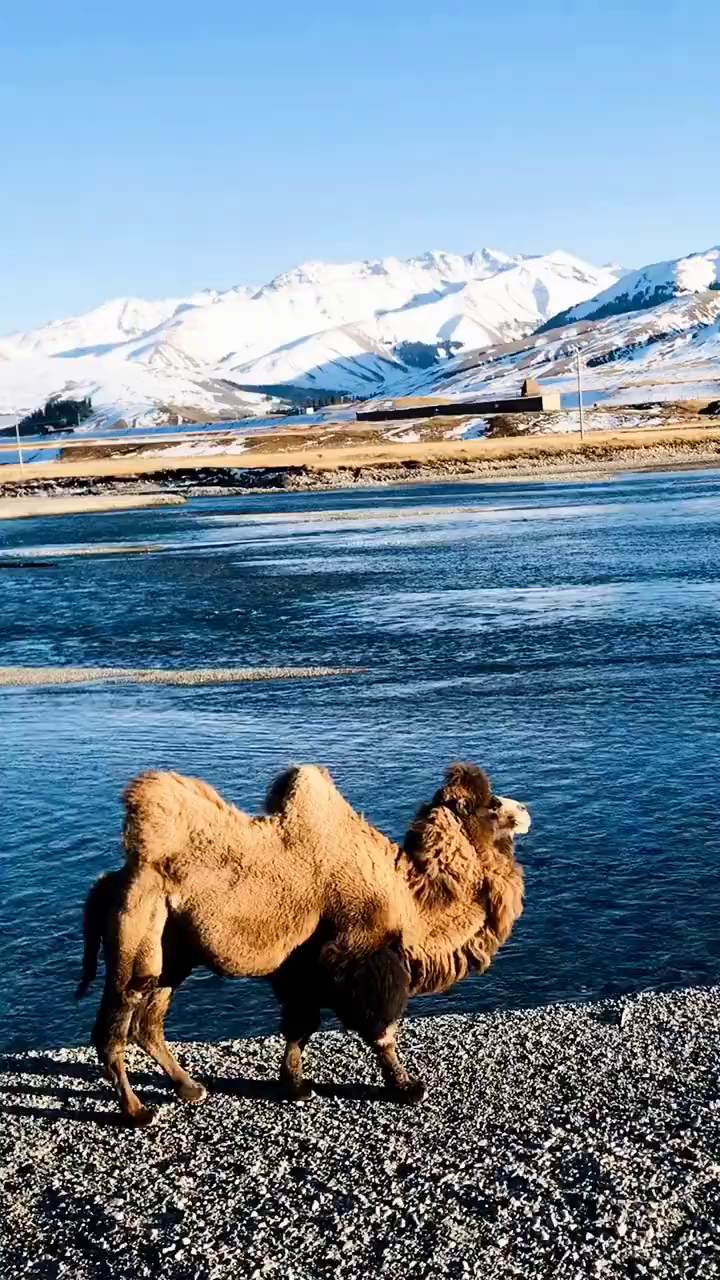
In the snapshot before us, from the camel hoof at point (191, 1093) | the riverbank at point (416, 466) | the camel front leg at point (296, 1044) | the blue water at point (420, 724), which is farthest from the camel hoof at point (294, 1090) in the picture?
the riverbank at point (416, 466)

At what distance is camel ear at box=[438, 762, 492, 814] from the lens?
8.77 meters

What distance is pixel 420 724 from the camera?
64.7 ft

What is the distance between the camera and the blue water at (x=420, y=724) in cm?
1122

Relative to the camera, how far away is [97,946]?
8.53 meters

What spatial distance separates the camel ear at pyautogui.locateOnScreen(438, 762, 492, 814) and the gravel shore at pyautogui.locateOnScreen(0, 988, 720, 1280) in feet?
5.91

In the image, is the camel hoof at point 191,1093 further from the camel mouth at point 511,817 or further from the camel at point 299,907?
the camel mouth at point 511,817

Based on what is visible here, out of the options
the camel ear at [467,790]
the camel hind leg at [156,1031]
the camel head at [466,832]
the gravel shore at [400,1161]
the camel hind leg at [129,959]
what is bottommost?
the gravel shore at [400,1161]

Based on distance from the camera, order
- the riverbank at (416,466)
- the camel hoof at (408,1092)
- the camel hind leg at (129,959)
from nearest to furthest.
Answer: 1. the camel hind leg at (129,959)
2. the camel hoof at (408,1092)
3. the riverbank at (416,466)

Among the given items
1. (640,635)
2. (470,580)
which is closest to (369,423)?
(470,580)

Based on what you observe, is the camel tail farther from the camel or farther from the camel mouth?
the camel mouth

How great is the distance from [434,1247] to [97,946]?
2.85m

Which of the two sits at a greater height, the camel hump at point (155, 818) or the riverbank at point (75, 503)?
the riverbank at point (75, 503)

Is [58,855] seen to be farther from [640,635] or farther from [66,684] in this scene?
[640,635]

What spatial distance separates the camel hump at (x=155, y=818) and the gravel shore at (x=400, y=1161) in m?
1.81
